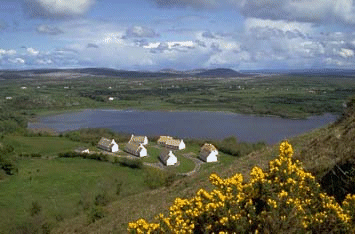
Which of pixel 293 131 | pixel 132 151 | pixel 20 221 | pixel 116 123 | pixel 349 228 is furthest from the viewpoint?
pixel 116 123

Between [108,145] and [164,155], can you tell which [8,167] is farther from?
[164,155]

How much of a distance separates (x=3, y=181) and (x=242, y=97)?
144m

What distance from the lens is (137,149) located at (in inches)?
2933

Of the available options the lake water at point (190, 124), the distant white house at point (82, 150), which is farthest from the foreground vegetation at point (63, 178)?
the lake water at point (190, 124)

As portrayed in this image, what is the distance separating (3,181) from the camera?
184ft

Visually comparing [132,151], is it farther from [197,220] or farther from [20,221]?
[197,220]

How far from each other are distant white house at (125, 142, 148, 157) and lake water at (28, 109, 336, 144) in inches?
909

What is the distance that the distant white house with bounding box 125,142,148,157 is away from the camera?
73750mm

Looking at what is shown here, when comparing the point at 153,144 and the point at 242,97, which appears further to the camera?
the point at 242,97

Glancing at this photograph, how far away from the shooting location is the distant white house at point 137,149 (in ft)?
242

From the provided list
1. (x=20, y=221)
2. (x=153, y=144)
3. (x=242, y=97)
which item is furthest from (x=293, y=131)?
(x=242, y=97)

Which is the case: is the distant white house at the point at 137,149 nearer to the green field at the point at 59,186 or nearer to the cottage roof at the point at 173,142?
the cottage roof at the point at 173,142

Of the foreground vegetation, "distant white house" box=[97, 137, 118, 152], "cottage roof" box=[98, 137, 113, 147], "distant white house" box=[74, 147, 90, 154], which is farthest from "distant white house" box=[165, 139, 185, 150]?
"distant white house" box=[74, 147, 90, 154]

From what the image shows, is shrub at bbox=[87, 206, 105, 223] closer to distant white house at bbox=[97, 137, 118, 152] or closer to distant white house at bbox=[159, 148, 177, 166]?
distant white house at bbox=[159, 148, 177, 166]
